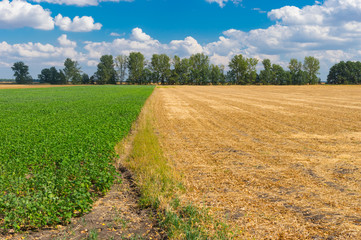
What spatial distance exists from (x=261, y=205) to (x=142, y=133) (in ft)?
31.0

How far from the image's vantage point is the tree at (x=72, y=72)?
14614 cm

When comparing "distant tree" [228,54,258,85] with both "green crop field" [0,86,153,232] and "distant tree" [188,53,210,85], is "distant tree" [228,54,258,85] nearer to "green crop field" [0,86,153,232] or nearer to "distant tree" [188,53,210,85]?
"distant tree" [188,53,210,85]

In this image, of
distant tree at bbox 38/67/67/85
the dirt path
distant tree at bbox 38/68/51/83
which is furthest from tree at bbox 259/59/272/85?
the dirt path

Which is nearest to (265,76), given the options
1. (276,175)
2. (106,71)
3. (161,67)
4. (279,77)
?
(279,77)

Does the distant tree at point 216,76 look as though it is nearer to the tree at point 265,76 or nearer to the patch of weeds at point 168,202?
the tree at point 265,76

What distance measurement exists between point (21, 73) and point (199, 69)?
299ft

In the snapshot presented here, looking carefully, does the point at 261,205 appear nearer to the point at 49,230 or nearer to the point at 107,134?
the point at 49,230

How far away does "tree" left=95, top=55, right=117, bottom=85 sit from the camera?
143m

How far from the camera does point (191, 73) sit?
139500 millimetres

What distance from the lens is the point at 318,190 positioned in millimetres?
7863

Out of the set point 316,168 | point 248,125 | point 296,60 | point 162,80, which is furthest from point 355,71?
point 316,168

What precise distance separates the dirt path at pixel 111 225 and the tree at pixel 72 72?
487 feet

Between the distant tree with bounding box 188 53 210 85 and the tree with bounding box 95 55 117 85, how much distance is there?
40837 mm

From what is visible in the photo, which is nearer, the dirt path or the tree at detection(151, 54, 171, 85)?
the dirt path
